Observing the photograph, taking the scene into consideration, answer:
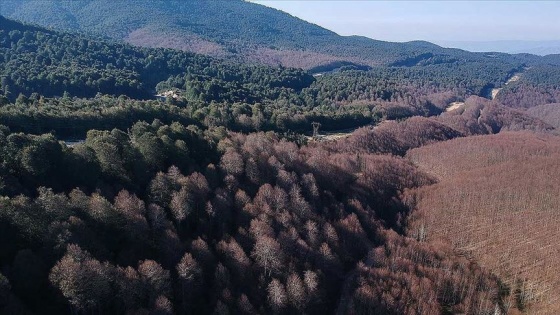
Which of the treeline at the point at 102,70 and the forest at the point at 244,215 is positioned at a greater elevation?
the treeline at the point at 102,70

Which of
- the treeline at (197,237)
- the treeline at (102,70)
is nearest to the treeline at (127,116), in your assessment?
the treeline at (197,237)

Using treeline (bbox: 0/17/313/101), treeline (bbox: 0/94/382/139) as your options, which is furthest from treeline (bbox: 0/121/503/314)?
treeline (bbox: 0/17/313/101)

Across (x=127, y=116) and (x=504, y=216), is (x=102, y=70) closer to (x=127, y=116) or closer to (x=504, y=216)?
(x=127, y=116)

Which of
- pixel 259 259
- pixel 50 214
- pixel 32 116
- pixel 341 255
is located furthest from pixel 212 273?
→ pixel 32 116

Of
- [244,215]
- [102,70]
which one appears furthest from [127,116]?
[102,70]

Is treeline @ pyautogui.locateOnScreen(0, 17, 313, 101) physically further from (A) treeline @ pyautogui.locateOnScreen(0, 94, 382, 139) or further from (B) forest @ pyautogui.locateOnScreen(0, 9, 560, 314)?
(A) treeline @ pyautogui.locateOnScreen(0, 94, 382, 139)

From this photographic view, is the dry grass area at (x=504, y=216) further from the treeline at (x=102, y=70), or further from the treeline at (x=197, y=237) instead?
the treeline at (x=102, y=70)
